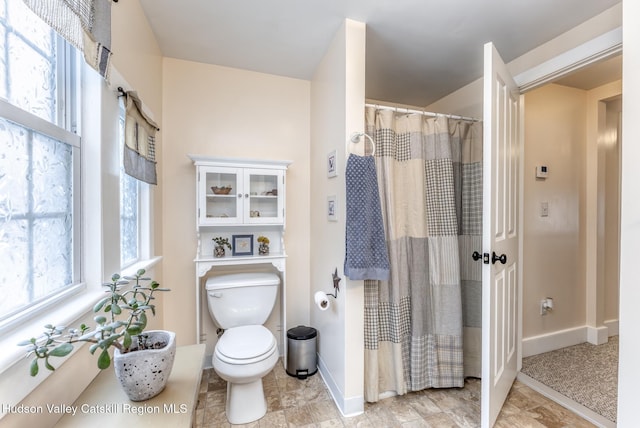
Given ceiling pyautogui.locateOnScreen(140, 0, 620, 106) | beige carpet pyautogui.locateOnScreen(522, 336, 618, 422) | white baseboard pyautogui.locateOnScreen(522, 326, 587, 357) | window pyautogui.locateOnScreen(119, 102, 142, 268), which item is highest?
ceiling pyautogui.locateOnScreen(140, 0, 620, 106)

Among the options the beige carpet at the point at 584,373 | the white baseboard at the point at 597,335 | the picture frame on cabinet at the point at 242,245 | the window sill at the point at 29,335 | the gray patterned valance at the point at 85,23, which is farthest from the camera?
the white baseboard at the point at 597,335

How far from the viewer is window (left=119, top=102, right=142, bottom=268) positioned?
148 cm

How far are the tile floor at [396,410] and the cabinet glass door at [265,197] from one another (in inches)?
47.1

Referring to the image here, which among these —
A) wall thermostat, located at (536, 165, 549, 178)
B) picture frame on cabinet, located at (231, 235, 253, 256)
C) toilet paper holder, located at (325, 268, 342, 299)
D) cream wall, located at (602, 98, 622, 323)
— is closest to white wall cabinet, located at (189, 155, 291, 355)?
picture frame on cabinet, located at (231, 235, 253, 256)

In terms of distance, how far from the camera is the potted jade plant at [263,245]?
7.22 ft

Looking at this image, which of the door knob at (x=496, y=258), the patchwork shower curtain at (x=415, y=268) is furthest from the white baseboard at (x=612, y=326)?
the door knob at (x=496, y=258)

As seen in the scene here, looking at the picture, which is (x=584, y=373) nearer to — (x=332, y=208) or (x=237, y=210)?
(x=332, y=208)

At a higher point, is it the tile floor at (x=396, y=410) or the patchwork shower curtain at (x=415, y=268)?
the patchwork shower curtain at (x=415, y=268)

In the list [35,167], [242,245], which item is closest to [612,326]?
[242,245]

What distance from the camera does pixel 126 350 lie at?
83 cm

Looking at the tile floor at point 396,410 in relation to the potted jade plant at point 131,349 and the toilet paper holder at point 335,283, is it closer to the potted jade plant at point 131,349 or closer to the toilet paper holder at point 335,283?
the toilet paper holder at point 335,283

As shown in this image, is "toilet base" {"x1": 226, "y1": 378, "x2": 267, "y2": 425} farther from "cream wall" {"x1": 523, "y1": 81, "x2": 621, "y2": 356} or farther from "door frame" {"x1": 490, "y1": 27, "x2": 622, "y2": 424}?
"cream wall" {"x1": 523, "y1": 81, "x2": 621, "y2": 356}

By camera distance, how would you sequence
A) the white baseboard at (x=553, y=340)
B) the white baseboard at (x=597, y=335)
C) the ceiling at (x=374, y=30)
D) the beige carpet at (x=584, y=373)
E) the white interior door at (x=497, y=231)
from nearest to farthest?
1. the white interior door at (x=497, y=231)
2. the ceiling at (x=374, y=30)
3. the beige carpet at (x=584, y=373)
4. the white baseboard at (x=553, y=340)
5. the white baseboard at (x=597, y=335)

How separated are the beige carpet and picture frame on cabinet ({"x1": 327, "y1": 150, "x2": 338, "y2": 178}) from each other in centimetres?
206
